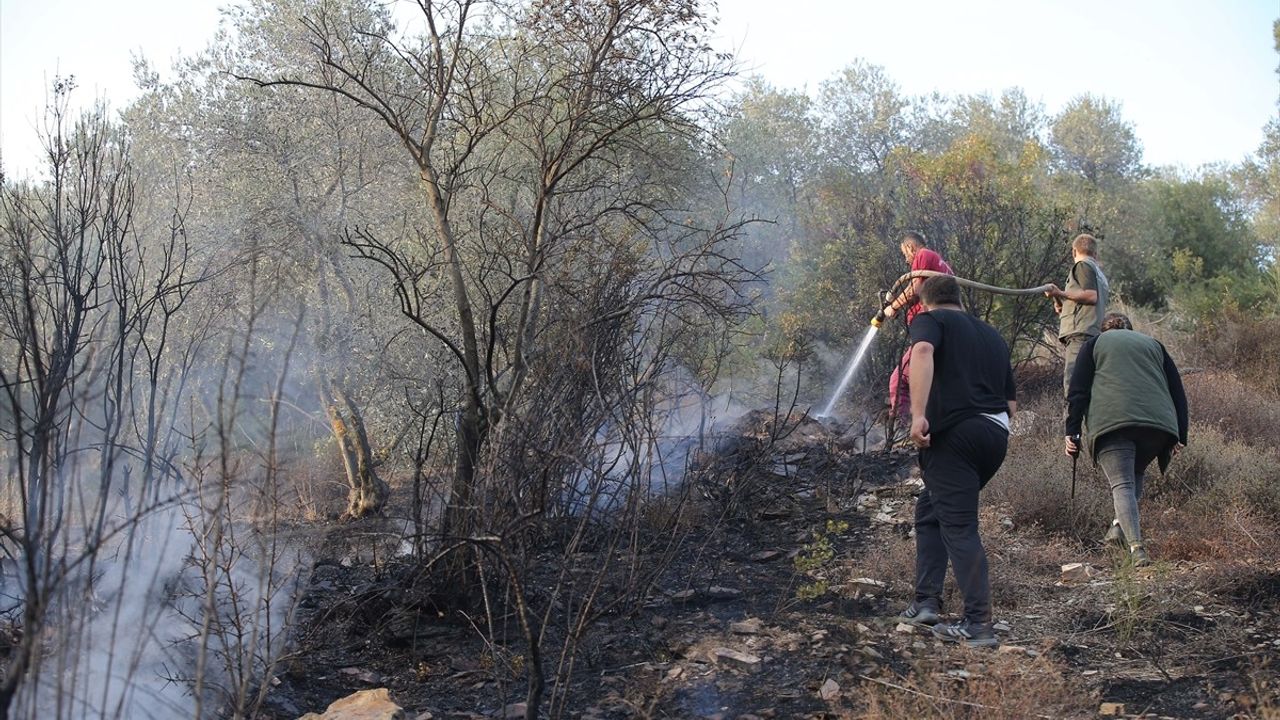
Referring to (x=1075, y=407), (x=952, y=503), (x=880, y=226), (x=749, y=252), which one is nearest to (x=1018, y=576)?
(x=1075, y=407)

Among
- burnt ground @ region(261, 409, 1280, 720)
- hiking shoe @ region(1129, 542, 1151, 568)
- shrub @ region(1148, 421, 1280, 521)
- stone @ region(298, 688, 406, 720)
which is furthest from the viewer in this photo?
shrub @ region(1148, 421, 1280, 521)

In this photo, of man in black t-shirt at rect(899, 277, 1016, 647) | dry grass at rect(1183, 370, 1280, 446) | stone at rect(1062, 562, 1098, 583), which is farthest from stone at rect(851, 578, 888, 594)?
dry grass at rect(1183, 370, 1280, 446)

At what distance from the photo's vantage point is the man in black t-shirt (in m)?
4.78

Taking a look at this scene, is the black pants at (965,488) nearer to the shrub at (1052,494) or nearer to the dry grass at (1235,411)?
the shrub at (1052,494)

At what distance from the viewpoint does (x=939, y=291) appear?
5070mm

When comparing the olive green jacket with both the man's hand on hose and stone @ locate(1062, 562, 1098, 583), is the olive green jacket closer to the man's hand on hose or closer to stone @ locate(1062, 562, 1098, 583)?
stone @ locate(1062, 562, 1098, 583)

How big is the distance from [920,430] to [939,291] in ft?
2.38

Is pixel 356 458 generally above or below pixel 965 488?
above

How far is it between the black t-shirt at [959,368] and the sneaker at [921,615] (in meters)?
0.88

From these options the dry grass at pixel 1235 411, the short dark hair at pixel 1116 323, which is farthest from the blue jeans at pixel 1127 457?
the dry grass at pixel 1235 411

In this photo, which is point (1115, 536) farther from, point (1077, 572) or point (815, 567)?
point (815, 567)

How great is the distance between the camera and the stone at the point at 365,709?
390cm

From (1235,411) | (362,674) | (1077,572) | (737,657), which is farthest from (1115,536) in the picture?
(362,674)

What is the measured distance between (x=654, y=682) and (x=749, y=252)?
2139 centimetres
